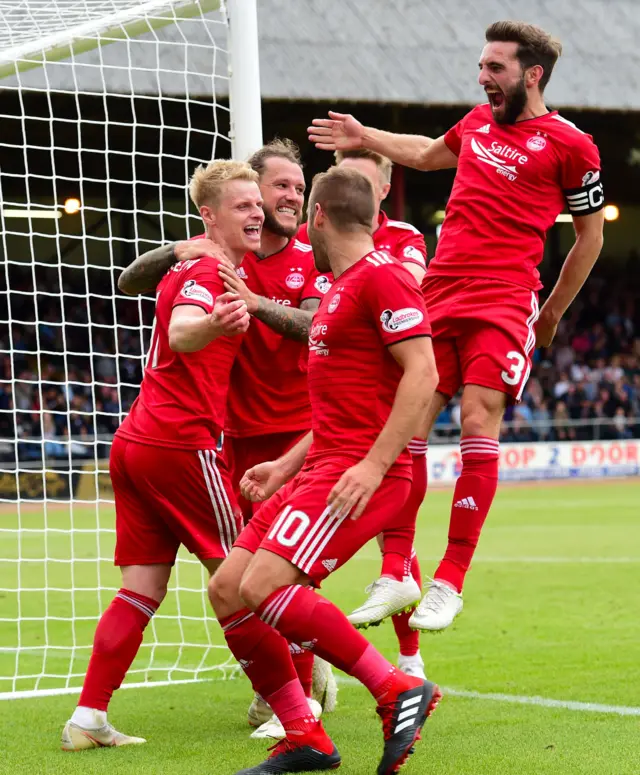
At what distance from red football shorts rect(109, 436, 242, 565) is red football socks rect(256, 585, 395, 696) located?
3.37 feet

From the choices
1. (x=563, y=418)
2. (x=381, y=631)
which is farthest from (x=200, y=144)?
(x=381, y=631)

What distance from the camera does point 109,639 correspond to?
5.30 m

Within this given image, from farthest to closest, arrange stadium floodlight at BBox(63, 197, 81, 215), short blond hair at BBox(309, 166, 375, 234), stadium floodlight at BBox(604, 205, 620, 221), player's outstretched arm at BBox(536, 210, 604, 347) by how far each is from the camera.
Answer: stadium floodlight at BBox(604, 205, 620, 221), stadium floodlight at BBox(63, 197, 81, 215), player's outstretched arm at BBox(536, 210, 604, 347), short blond hair at BBox(309, 166, 375, 234)

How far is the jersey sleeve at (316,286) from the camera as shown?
5.76 m

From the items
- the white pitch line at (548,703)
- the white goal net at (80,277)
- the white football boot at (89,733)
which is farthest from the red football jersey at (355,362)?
the white goal net at (80,277)

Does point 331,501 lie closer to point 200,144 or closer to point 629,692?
point 629,692

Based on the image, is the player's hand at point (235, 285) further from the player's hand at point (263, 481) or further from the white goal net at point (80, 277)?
the white goal net at point (80, 277)

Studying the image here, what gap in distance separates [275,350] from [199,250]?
82cm

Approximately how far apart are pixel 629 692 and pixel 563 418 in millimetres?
21000

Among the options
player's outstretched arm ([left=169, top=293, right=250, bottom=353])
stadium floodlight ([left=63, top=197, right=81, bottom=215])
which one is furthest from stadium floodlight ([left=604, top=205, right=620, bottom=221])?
player's outstretched arm ([left=169, top=293, right=250, bottom=353])

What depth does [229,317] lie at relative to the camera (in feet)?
14.9

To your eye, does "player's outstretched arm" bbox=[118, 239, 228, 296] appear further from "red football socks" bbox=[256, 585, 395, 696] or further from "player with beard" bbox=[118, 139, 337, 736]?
"red football socks" bbox=[256, 585, 395, 696]

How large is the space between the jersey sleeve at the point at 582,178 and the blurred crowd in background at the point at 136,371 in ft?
47.0

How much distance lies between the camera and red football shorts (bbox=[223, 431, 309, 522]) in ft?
19.3
